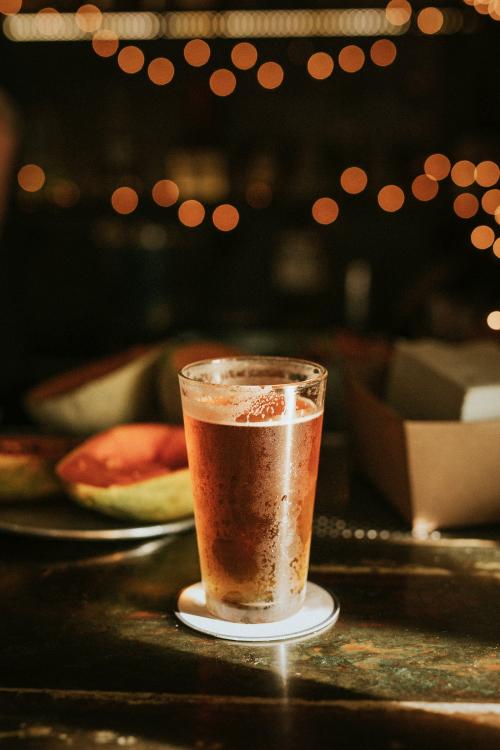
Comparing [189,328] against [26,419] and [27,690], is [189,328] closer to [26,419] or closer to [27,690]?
[26,419]

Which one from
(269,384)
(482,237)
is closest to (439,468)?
(269,384)

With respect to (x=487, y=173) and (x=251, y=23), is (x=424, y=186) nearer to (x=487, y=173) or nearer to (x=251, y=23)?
(x=487, y=173)

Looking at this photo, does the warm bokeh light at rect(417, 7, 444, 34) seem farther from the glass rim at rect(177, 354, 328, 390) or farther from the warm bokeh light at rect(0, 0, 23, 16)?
the glass rim at rect(177, 354, 328, 390)

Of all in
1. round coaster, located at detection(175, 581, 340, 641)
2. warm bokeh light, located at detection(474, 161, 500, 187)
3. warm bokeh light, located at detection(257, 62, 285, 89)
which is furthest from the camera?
warm bokeh light, located at detection(257, 62, 285, 89)

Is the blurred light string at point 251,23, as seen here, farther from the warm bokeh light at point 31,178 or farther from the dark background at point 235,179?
the warm bokeh light at point 31,178

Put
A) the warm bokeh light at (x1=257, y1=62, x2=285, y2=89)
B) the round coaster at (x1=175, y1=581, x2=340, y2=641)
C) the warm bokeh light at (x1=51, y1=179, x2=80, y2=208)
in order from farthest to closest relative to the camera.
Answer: the warm bokeh light at (x1=51, y1=179, x2=80, y2=208) < the warm bokeh light at (x1=257, y1=62, x2=285, y2=89) < the round coaster at (x1=175, y1=581, x2=340, y2=641)

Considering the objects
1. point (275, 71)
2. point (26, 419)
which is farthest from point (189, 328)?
point (26, 419)

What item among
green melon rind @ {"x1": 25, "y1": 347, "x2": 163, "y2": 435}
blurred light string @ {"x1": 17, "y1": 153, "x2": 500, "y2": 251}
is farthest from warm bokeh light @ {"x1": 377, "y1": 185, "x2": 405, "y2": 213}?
green melon rind @ {"x1": 25, "y1": 347, "x2": 163, "y2": 435}

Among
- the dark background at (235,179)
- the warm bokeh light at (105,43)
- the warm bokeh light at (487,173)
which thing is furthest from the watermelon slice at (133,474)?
the warm bokeh light at (105,43)
